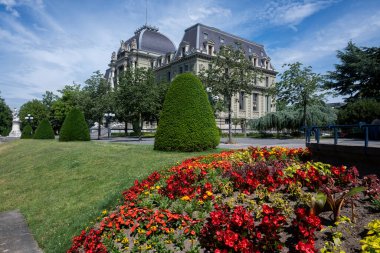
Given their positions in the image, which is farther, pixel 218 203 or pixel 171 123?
pixel 171 123

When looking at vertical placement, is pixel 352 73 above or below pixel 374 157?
above

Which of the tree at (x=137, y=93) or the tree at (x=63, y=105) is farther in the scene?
the tree at (x=63, y=105)

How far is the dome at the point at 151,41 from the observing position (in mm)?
70438

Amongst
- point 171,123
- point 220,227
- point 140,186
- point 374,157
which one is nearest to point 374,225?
point 220,227

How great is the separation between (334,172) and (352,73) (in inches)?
1434

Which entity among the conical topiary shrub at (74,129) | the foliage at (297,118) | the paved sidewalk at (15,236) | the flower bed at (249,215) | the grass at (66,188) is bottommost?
the paved sidewalk at (15,236)

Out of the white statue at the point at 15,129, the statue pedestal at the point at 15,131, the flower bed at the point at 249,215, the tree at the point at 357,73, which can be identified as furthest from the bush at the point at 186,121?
the statue pedestal at the point at 15,131

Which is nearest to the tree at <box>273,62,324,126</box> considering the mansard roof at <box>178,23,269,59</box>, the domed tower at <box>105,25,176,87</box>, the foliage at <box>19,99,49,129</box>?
the mansard roof at <box>178,23,269,59</box>

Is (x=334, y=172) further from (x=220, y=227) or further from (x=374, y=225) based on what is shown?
(x=220, y=227)

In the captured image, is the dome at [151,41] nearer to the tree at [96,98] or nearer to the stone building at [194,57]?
the stone building at [194,57]

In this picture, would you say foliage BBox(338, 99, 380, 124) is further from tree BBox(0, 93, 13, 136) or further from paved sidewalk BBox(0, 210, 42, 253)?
tree BBox(0, 93, 13, 136)

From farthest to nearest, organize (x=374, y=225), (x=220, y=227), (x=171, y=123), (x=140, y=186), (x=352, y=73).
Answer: (x=352, y=73) → (x=171, y=123) → (x=140, y=186) → (x=220, y=227) → (x=374, y=225)

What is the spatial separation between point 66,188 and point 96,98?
29.8m

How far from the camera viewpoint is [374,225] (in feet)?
11.5
